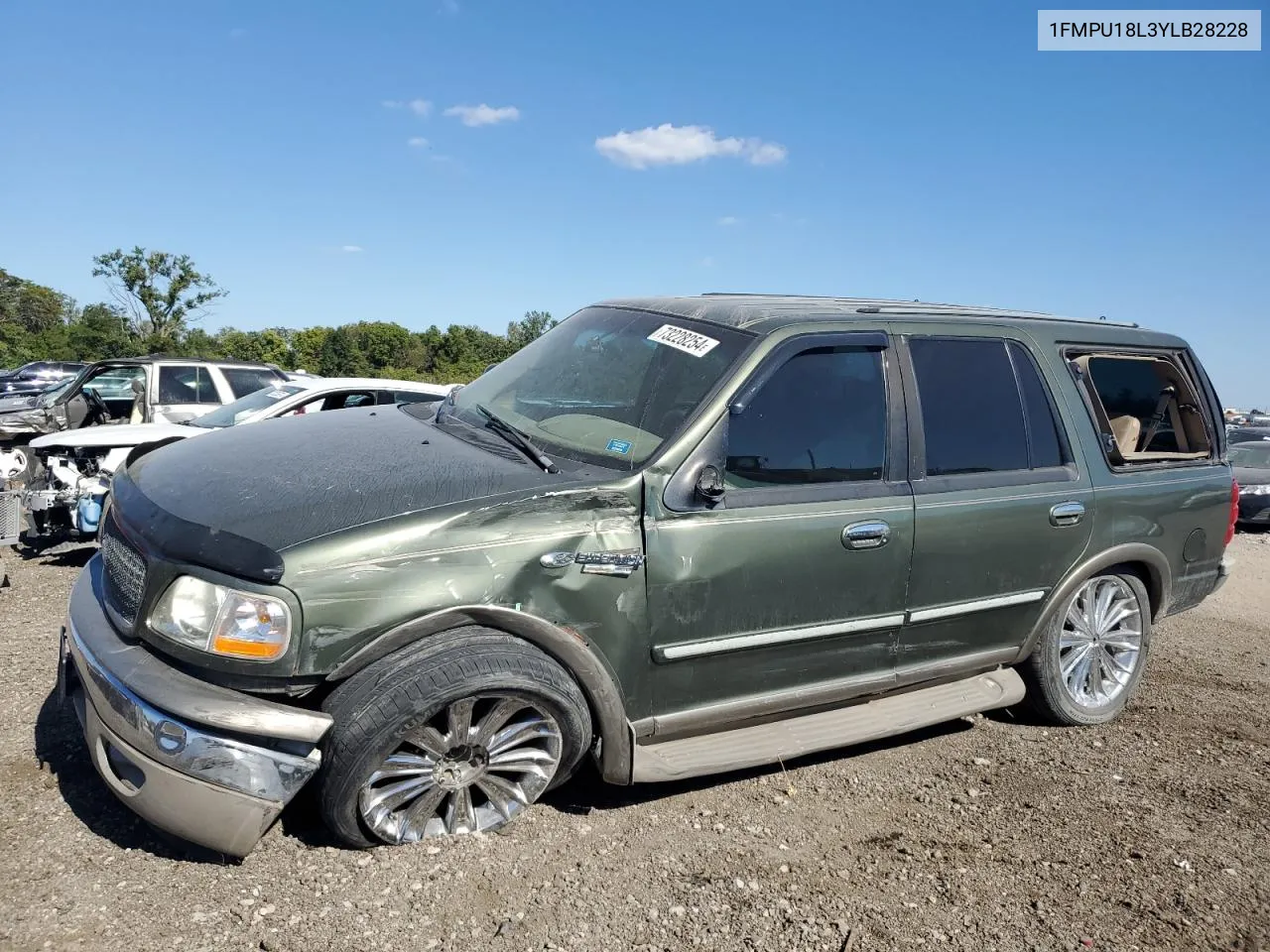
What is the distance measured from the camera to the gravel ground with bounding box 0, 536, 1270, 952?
257cm

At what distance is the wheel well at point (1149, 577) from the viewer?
14.1 ft

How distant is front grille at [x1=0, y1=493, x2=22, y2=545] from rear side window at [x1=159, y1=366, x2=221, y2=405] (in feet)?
12.3

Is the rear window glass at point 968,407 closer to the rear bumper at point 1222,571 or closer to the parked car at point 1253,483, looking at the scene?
the rear bumper at point 1222,571

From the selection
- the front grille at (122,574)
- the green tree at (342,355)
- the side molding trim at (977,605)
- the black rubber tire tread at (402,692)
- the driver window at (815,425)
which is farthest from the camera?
the green tree at (342,355)

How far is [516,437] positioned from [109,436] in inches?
205

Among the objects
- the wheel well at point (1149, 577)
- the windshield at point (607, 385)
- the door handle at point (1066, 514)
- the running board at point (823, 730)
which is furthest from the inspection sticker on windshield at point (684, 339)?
the wheel well at point (1149, 577)

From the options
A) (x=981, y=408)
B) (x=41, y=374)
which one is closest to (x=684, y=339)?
(x=981, y=408)

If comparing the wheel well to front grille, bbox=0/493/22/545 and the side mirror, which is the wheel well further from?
front grille, bbox=0/493/22/545

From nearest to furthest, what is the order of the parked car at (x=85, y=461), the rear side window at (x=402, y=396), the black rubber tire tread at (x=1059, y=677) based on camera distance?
1. the black rubber tire tread at (x=1059, y=677)
2. the parked car at (x=85, y=461)
3. the rear side window at (x=402, y=396)

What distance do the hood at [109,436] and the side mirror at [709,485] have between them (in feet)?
16.5

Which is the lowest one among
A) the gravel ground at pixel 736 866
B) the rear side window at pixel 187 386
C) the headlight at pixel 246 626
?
the gravel ground at pixel 736 866

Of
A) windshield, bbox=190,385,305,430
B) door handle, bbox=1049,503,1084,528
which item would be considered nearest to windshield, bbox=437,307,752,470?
door handle, bbox=1049,503,1084,528

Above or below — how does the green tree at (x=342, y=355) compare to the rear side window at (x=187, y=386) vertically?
above

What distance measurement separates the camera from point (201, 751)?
248 centimetres
